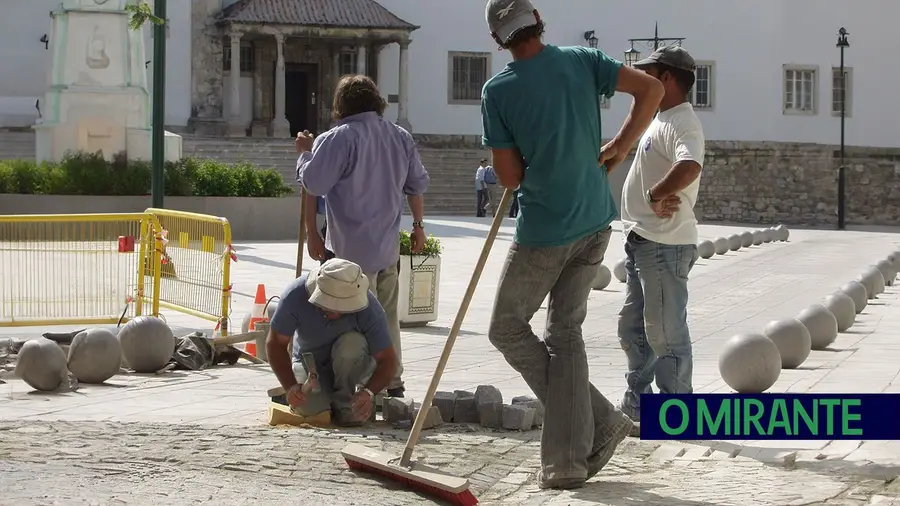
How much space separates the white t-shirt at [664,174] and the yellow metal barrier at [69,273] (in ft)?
19.0

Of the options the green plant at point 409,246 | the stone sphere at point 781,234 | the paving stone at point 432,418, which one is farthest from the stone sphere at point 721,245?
the paving stone at point 432,418

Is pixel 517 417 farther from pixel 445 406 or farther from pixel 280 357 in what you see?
pixel 280 357

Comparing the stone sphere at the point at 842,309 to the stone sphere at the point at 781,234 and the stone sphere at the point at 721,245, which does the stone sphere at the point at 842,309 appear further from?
the stone sphere at the point at 781,234

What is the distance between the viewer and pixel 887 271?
18.5 m

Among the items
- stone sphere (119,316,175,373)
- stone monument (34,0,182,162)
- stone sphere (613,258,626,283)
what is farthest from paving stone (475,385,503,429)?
stone monument (34,0,182,162)

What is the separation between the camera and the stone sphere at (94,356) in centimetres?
898

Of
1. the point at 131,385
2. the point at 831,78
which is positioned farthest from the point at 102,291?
the point at 831,78

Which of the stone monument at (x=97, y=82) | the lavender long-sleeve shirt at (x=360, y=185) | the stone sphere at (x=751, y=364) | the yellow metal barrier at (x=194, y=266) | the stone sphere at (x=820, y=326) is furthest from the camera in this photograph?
the stone monument at (x=97, y=82)

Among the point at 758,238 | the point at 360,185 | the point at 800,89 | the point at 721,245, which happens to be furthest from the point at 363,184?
the point at 800,89

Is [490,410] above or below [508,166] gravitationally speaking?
below

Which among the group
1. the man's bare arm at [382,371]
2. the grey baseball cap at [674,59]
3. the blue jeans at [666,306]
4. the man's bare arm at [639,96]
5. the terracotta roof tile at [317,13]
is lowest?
the man's bare arm at [382,371]

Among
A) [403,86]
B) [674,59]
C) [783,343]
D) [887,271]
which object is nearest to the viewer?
[674,59]

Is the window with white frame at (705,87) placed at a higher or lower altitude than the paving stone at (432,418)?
higher

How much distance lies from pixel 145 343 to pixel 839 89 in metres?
43.1
